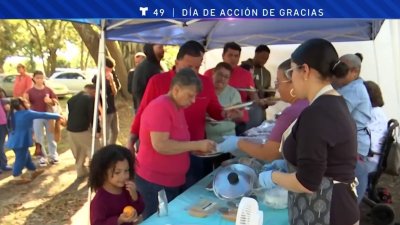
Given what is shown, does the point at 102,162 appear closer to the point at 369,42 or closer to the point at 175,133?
the point at 175,133

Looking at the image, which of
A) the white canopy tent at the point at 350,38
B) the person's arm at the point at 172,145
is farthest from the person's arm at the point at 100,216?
the white canopy tent at the point at 350,38

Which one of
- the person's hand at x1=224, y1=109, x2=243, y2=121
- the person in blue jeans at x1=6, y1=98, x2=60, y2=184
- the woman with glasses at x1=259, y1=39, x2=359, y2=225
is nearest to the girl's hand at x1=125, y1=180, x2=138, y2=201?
the woman with glasses at x1=259, y1=39, x2=359, y2=225

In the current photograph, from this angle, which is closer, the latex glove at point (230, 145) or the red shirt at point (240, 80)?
the latex glove at point (230, 145)

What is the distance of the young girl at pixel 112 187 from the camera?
1.95 metres

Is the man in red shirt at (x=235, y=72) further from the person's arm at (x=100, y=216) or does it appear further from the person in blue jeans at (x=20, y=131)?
the person's arm at (x=100, y=216)

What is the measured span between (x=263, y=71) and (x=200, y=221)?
168 inches

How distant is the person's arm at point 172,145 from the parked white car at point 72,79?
1711cm

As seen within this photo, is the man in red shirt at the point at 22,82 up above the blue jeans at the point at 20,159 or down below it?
above

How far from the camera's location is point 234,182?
2.25m

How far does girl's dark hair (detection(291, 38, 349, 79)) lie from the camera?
4.87ft

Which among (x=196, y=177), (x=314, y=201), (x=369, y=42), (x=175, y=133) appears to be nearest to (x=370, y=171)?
(x=196, y=177)

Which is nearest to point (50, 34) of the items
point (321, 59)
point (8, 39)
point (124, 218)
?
point (8, 39)

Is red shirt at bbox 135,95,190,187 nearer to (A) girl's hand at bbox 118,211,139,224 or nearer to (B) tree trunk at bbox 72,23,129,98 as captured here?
(A) girl's hand at bbox 118,211,139,224

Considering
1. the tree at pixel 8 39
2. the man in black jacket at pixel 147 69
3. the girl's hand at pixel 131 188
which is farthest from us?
the tree at pixel 8 39
